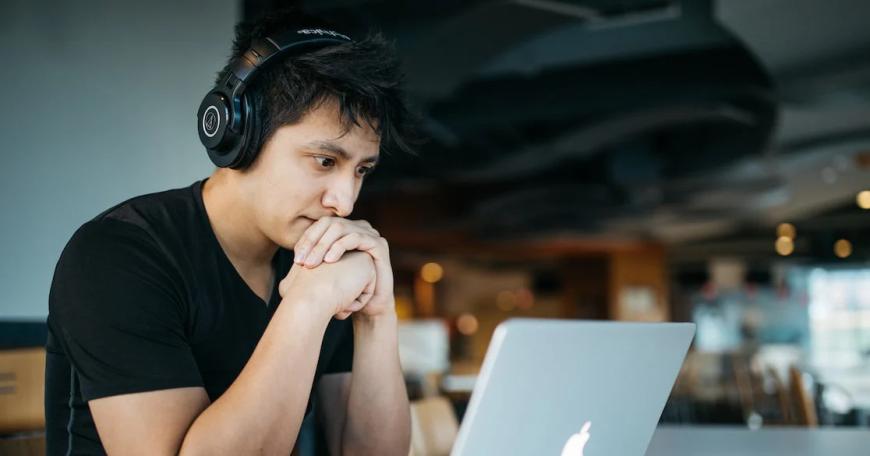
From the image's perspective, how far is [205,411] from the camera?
105cm

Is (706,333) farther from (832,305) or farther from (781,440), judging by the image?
(781,440)

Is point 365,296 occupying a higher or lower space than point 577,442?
higher

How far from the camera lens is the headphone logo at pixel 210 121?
133cm

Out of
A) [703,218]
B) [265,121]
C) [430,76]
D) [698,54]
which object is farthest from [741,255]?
[265,121]

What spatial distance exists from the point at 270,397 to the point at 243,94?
1.63ft

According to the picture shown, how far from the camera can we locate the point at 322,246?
1209mm

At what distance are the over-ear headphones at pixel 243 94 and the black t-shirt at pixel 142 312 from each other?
0.12 m

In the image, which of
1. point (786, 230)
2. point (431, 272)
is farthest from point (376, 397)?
point (431, 272)

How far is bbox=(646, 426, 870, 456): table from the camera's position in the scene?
6.48 feet

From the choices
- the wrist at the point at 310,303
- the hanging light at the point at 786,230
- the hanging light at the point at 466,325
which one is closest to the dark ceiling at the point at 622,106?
the wrist at the point at 310,303

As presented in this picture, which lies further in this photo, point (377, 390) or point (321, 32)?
point (377, 390)

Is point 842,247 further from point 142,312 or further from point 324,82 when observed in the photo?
point 142,312

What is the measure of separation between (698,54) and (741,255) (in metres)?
15.1

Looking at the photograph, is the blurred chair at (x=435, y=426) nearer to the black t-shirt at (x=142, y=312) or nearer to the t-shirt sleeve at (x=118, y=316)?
the black t-shirt at (x=142, y=312)
